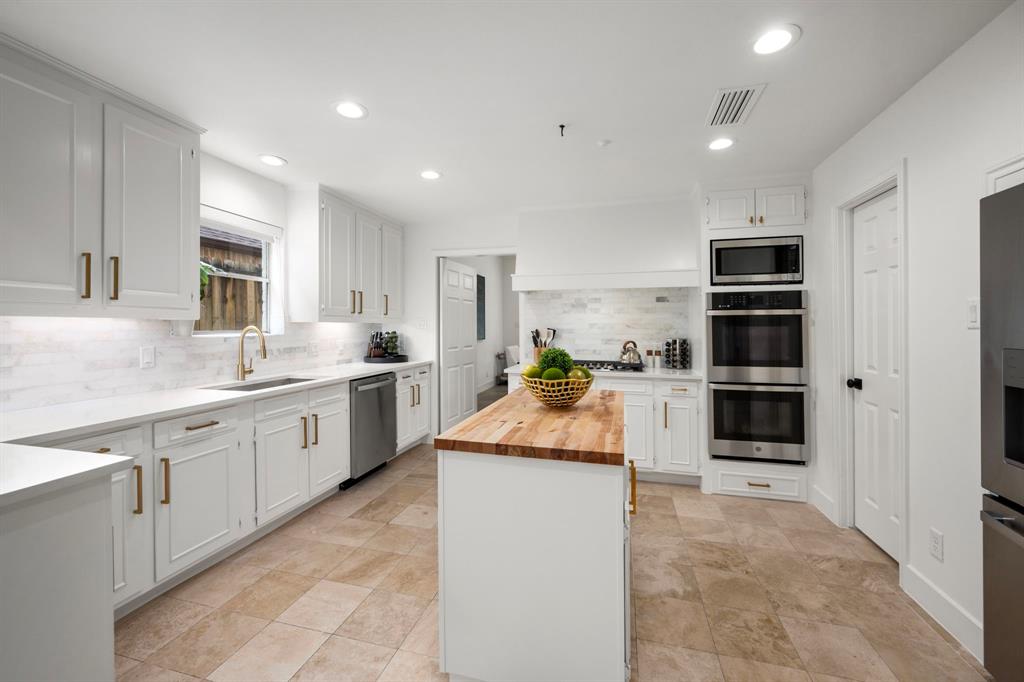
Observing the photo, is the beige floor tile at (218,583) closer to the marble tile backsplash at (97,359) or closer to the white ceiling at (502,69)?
the marble tile backsplash at (97,359)

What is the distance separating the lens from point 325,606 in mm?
2041

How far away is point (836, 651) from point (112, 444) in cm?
310

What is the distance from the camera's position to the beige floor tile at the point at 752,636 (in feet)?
5.64

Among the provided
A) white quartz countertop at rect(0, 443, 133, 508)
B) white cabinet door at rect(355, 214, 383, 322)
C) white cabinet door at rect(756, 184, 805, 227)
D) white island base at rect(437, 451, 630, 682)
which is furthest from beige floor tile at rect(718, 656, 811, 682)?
white cabinet door at rect(355, 214, 383, 322)

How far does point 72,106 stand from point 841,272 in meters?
4.23

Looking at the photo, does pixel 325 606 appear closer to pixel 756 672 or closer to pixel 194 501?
pixel 194 501

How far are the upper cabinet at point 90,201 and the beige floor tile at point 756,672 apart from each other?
3.13 meters

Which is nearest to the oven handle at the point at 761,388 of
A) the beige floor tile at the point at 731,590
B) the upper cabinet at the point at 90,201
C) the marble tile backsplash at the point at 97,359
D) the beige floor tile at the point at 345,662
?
the beige floor tile at the point at 731,590

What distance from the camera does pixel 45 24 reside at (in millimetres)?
1632

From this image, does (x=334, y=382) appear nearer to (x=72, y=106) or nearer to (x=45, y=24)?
(x=72, y=106)

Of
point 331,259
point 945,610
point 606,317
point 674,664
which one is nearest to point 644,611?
point 674,664

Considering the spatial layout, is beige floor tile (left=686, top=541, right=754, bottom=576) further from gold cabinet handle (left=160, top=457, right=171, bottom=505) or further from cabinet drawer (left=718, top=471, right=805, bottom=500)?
gold cabinet handle (left=160, top=457, right=171, bottom=505)

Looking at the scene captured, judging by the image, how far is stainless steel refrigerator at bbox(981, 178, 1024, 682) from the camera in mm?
1262

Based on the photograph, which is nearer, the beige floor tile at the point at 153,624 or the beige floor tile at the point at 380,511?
the beige floor tile at the point at 153,624
